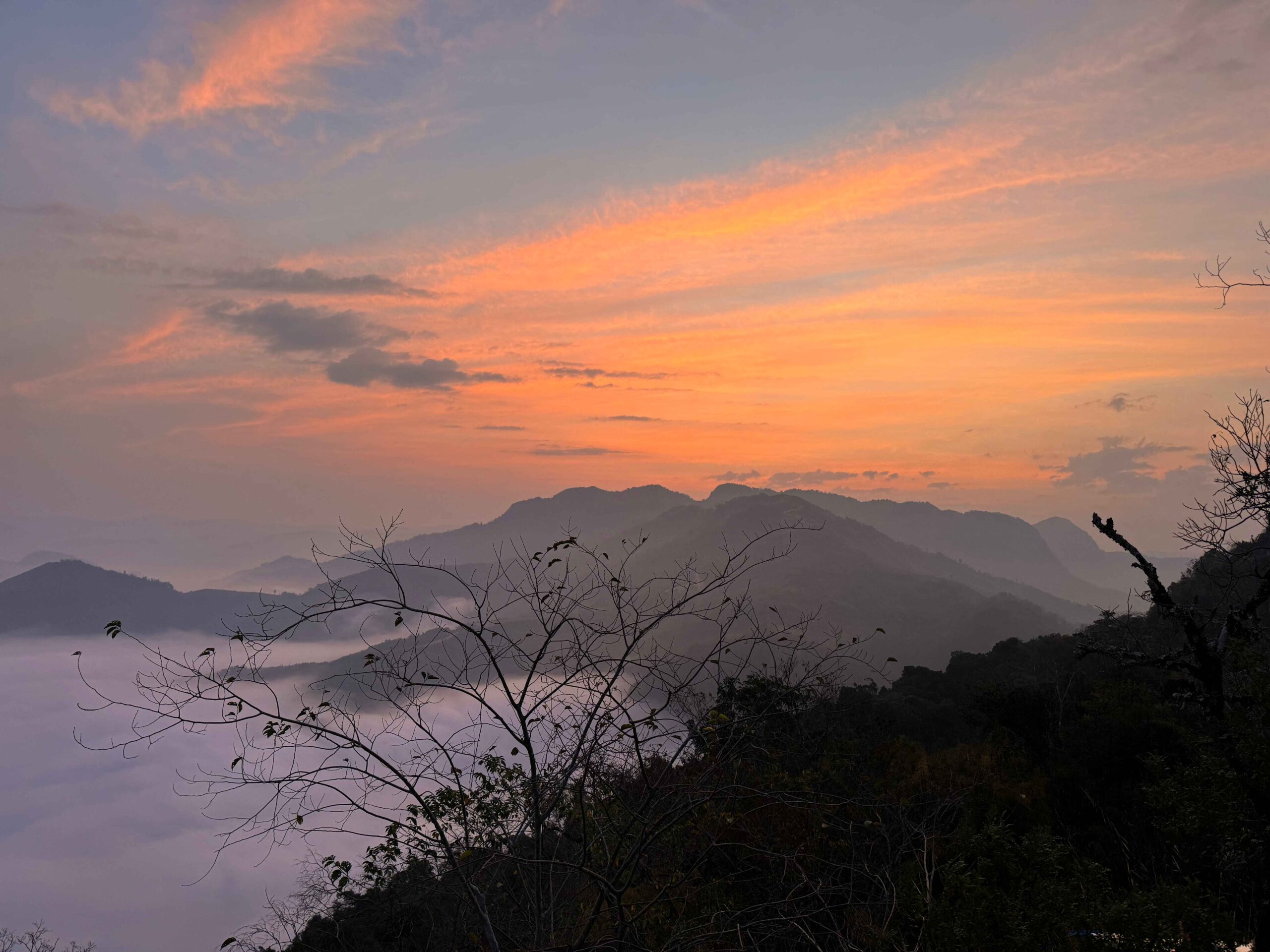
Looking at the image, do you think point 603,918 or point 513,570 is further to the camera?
point 603,918

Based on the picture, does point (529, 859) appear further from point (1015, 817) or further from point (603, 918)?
point (1015, 817)

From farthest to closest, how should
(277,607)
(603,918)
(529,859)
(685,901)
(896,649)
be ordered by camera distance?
(896,649), (685,901), (603,918), (277,607), (529,859)

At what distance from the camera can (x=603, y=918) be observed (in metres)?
9.45

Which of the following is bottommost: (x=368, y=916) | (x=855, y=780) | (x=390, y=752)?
(x=368, y=916)

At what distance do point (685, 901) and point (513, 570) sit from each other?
5.92 meters

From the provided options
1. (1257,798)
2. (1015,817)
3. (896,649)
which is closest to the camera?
(1257,798)

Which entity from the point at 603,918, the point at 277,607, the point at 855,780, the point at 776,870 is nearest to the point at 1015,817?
the point at 855,780

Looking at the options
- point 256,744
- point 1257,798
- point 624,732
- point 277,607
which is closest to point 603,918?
point 624,732

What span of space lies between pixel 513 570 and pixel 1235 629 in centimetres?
854

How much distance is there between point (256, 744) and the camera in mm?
6469

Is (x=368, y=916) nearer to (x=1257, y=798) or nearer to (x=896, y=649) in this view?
(x=1257, y=798)

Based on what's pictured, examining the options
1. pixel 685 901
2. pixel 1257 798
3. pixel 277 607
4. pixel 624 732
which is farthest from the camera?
pixel 685 901

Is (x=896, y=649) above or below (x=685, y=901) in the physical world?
below

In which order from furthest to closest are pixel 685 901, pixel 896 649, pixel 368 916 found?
pixel 896 649 < pixel 368 916 < pixel 685 901
